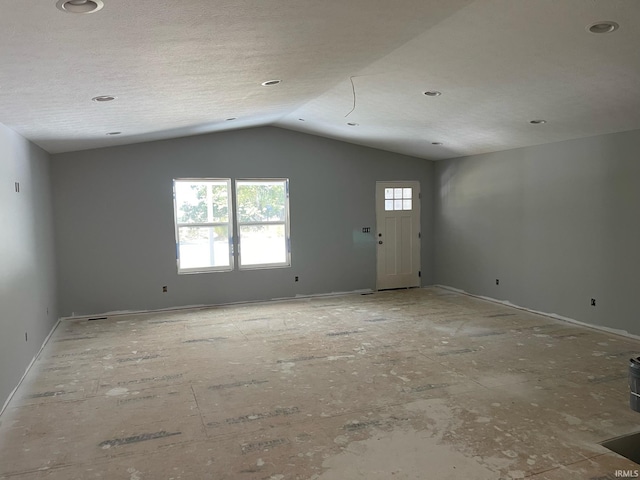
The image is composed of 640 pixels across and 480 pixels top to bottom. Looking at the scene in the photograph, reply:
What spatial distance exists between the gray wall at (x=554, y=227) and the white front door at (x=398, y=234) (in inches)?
23.3

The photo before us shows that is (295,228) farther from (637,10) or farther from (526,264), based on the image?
(637,10)

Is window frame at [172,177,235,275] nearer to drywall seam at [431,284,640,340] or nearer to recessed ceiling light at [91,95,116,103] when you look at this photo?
recessed ceiling light at [91,95,116,103]

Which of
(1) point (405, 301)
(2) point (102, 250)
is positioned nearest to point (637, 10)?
(1) point (405, 301)

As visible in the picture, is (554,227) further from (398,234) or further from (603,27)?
(603,27)

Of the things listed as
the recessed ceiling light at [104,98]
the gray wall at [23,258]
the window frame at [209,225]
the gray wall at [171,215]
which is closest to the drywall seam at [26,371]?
A: the gray wall at [23,258]

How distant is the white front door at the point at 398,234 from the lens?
7.98 metres

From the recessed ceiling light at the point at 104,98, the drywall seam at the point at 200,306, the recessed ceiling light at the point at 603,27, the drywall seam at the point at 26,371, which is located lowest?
the drywall seam at the point at 26,371

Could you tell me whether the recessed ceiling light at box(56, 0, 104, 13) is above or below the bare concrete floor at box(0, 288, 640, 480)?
above

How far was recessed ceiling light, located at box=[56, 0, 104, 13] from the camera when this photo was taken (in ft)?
5.73

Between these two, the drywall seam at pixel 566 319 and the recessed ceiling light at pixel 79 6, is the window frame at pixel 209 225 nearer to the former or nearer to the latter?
the drywall seam at pixel 566 319

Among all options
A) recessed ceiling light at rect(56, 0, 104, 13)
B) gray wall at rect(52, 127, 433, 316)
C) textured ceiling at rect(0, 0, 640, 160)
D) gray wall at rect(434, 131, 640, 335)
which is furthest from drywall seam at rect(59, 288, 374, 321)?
recessed ceiling light at rect(56, 0, 104, 13)

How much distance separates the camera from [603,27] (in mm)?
2826

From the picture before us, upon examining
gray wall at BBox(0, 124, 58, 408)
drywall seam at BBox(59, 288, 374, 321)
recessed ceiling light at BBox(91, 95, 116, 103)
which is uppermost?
recessed ceiling light at BBox(91, 95, 116, 103)

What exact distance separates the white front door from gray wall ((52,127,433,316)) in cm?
15
